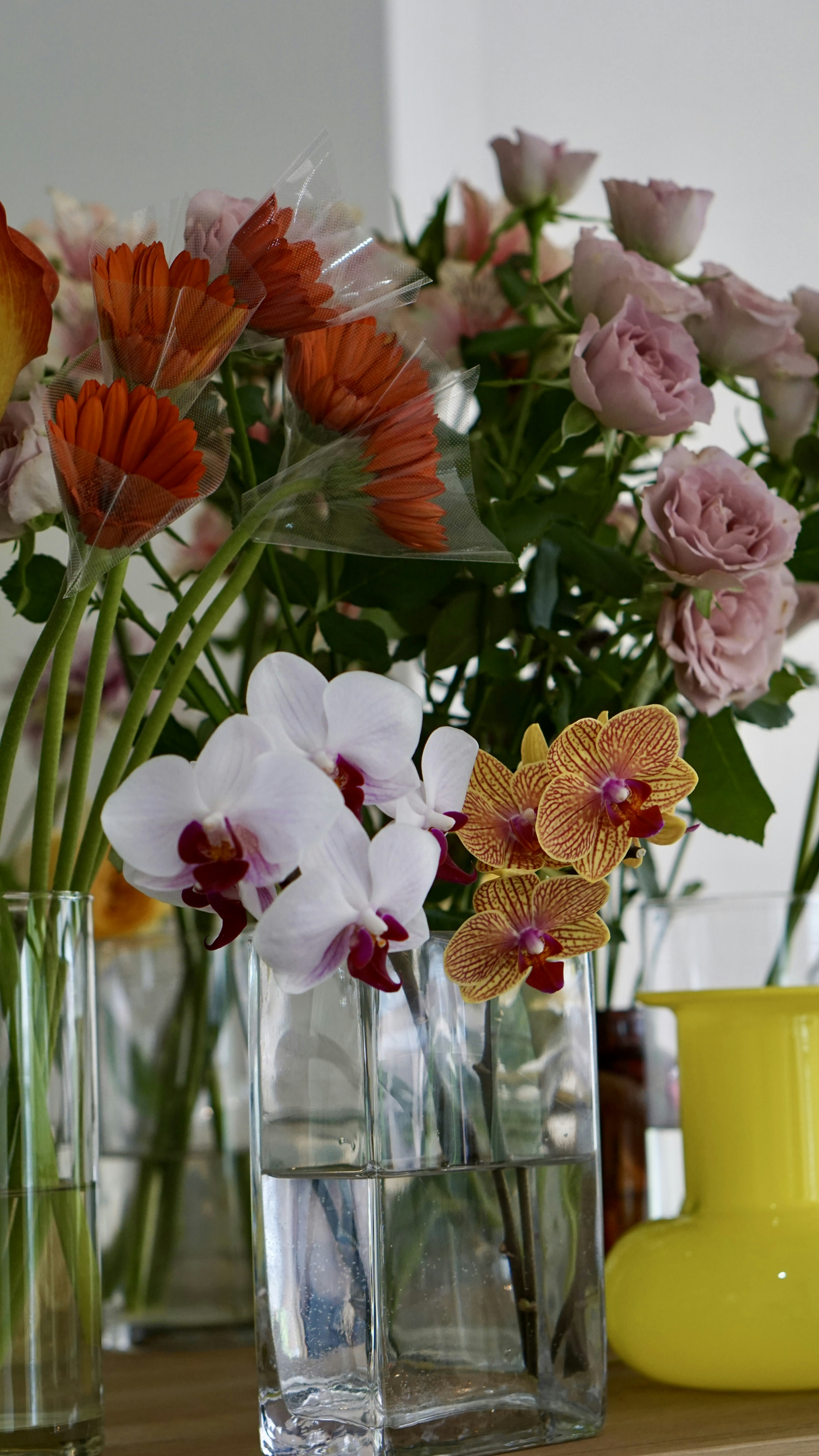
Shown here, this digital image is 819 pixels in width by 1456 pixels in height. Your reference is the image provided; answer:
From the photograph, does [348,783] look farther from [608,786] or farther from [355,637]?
[355,637]

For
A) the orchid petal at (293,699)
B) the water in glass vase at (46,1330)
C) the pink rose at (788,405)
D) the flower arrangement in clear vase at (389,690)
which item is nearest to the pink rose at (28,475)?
the flower arrangement in clear vase at (389,690)

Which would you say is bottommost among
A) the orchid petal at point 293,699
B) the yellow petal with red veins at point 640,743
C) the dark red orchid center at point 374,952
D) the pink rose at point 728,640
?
the dark red orchid center at point 374,952

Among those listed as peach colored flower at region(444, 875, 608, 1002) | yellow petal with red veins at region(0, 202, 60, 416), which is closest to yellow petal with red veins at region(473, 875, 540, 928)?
peach colored flower at region(444, 875, 608, 1002)

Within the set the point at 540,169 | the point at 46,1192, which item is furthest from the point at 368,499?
the point at 540,169

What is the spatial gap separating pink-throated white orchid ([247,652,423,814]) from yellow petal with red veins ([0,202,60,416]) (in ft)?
0.42

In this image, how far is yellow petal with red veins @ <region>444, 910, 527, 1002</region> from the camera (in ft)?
1.34

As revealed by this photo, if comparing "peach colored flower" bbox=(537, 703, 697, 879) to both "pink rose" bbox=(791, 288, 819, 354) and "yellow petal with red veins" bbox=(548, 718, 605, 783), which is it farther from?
"pink rose" bbox=(791, 288, 819, 354)

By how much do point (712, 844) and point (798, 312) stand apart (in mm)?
664

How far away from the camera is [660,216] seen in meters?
0.60

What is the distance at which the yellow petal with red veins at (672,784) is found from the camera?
0.41 m

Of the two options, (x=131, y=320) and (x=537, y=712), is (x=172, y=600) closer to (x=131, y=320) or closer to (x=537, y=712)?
(x=537, y=712)

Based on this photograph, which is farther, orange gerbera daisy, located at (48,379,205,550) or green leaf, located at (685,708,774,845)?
green leaf, located at (685,708,774,845)

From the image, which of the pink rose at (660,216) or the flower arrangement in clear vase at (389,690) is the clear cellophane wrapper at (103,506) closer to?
the flower arrangement in clear vase at (389,690)

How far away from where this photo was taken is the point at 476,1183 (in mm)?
427
